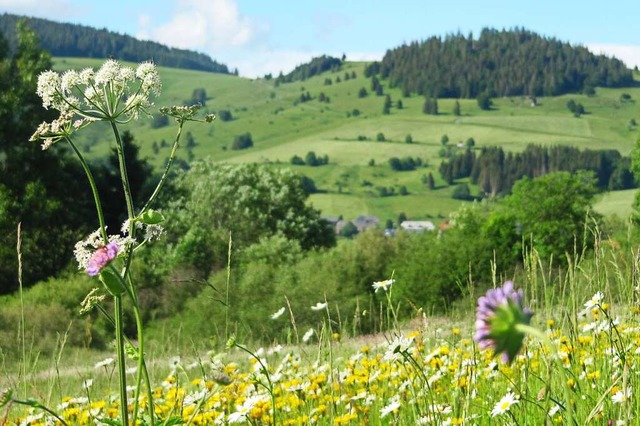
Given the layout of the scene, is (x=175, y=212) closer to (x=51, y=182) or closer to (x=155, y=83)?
(x=51, y=182)

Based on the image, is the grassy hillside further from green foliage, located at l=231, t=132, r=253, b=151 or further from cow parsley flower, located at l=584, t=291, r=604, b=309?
cow parsley flower, located at l=584, t=291, r=604, b=309

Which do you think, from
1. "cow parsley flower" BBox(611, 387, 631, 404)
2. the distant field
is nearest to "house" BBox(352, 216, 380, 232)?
the distant field

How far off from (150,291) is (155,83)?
82.6 feet

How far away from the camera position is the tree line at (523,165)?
143125 millimetres

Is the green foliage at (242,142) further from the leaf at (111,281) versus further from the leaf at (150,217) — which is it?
the leaf at (111,281)

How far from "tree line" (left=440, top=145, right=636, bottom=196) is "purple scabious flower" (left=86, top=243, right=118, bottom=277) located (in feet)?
462

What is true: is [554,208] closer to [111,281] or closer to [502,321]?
[111,281]

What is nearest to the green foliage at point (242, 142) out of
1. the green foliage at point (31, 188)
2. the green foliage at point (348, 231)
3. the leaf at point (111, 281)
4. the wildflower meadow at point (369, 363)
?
the green foliage at point (348, 231)

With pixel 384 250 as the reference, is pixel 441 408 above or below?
above

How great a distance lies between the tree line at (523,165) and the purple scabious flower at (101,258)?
140918mm

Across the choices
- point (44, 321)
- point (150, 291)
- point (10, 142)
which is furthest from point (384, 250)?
point (10, 142)

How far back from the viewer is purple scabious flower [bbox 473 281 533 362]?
1.35 m

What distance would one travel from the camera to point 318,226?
41.7 m

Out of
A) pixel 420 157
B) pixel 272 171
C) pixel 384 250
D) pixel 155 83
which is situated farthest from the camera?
pixel 420 157
